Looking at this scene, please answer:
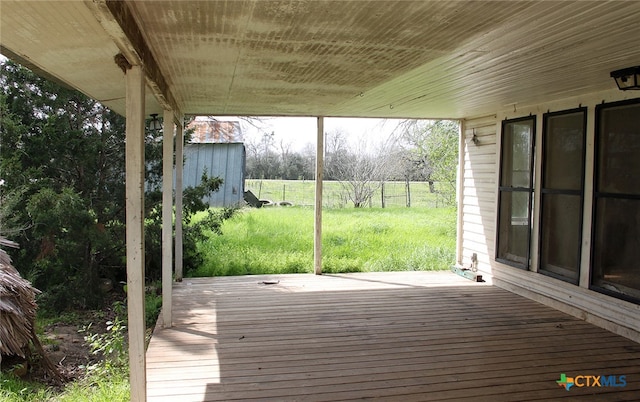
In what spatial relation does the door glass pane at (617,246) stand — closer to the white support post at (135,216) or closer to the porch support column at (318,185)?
the porch support column at (318,185)

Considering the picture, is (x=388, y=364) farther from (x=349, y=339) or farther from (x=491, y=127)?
(x=491, y=127)

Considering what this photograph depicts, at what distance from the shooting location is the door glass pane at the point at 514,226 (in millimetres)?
5535

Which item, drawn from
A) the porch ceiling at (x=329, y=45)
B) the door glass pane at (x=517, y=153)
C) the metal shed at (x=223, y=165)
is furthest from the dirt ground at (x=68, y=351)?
the metal shed at (x=223, y=165)

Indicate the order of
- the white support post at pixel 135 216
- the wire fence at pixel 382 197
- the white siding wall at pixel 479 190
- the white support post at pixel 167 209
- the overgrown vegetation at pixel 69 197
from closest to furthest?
the white support post at pixel 135 216
the white support post at pixel 167 209
the overgrown vegetation at pixel 69 197
the white siding wall at pixel 479 190
the wire fence at pixel 382 197

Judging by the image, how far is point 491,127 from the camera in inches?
245

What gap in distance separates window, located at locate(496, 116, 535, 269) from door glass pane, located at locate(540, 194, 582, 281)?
8.8 inches

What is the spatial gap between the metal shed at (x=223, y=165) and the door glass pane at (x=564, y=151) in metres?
8.25

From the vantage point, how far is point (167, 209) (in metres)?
4.08

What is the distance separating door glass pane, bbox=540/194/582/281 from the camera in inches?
188

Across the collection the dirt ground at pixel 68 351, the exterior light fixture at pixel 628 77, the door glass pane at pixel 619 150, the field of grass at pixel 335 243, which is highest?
the exterior light fixture at pixel 628 77

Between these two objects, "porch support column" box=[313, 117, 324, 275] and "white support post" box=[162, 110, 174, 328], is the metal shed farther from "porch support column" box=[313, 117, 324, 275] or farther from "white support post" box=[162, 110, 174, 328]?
"white support post" box=[162, 110, 174, 328]

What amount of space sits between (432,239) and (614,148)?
4994 millimetres

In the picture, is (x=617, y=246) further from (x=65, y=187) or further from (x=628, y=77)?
(x=65, y=187)

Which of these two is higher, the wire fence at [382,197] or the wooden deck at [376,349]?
the wire fence at [382,197]
